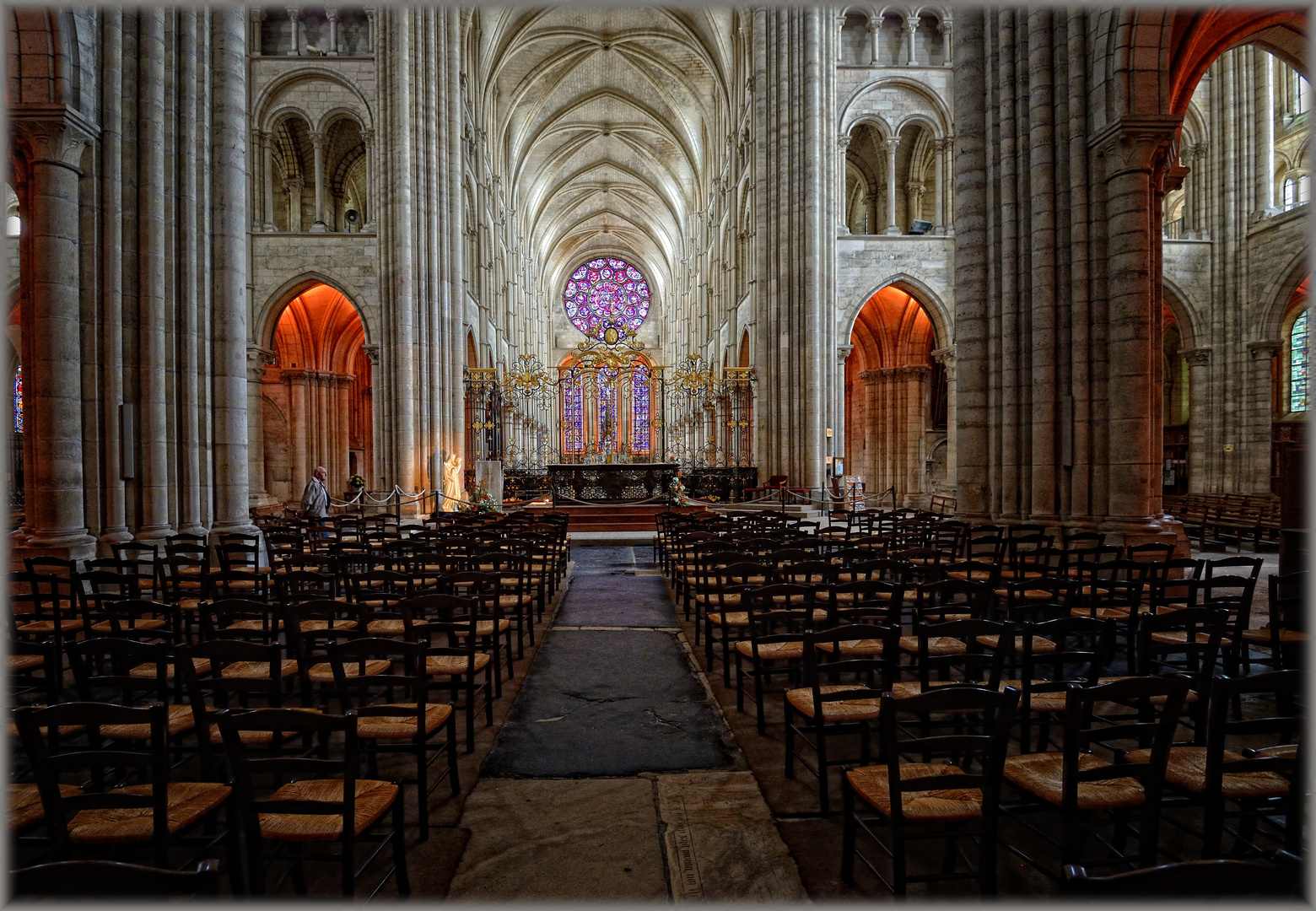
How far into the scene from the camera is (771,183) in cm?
2408

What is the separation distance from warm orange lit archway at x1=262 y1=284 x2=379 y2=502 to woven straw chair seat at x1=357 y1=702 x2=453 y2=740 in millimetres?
26026

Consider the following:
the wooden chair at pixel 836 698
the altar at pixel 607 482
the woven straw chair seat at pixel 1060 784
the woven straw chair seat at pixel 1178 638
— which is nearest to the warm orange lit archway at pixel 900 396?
the altar at pixel 607 482

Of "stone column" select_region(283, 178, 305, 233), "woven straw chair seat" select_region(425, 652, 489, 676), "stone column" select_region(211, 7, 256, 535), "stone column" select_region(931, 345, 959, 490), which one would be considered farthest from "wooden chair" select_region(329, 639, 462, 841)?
"stone column" select_region(283, 178, 305, 233)

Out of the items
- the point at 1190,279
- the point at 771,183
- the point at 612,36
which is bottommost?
the point at 1190,279

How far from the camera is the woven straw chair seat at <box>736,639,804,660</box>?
530 cm

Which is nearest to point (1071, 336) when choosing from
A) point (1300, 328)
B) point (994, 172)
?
point (994, 172)

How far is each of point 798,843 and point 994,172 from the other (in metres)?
11.4

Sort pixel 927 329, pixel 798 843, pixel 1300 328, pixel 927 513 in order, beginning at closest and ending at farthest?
pixel 798 843
pixel 927 513
pixel 1300 328
pixel 927 329

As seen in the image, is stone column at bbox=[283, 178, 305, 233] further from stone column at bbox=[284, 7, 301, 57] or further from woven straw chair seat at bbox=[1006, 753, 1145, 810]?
woven straw chair seat at bbox=[1006, 753, 1145, 810]

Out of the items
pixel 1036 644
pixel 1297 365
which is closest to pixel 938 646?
pixel 1036 644

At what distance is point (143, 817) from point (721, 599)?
413cm

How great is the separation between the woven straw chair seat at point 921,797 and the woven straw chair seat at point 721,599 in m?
2.74

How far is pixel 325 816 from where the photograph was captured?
3.19 metres

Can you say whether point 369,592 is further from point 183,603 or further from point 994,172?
point 994,172
